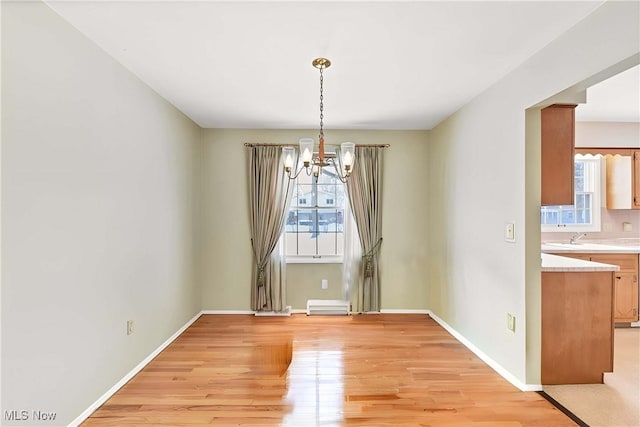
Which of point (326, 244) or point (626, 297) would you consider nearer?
point (626, 297)

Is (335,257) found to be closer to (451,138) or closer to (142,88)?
(451,138)

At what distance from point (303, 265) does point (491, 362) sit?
8.00ft

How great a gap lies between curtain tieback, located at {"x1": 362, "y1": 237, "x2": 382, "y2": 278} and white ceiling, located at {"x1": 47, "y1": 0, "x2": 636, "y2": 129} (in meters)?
1.90

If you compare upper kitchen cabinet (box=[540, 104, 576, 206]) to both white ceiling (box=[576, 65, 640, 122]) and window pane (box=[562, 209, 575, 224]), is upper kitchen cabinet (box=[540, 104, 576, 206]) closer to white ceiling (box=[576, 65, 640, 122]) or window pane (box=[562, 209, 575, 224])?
white ceiling (box=[576, 65, 640, 122])

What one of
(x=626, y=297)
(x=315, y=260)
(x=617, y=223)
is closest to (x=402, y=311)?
(x=315, y=260)

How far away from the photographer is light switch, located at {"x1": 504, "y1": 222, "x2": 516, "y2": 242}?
2.50 m

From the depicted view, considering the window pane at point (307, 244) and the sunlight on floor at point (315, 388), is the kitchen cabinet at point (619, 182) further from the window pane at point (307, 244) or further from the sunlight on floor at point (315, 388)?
the sunlight on floor at point (315, 388)

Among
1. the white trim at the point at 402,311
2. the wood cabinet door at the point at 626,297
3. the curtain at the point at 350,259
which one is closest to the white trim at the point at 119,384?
the curtain at the point at 350,259

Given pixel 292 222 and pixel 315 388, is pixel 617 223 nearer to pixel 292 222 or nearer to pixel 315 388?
pixel 292 222

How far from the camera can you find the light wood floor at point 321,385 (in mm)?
2115

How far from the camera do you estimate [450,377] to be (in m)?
2.65

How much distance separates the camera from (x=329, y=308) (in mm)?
4281

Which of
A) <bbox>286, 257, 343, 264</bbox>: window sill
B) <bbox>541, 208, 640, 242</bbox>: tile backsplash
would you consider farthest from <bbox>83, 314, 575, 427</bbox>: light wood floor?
<bbox>541, 208, 640, 242</bbox>: tile backsplash

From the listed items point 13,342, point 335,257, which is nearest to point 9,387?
point 13,342
